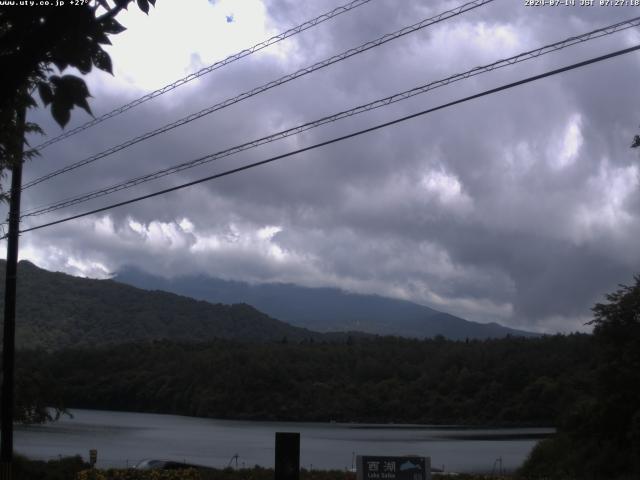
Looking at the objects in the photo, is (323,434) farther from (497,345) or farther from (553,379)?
(497,345)

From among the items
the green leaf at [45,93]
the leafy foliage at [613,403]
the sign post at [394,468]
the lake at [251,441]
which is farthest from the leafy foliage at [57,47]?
the lake at [251,441]

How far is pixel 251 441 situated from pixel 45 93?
234 feet

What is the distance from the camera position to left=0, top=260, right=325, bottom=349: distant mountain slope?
142 meters

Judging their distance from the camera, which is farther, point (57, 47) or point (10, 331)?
point (10, 331)

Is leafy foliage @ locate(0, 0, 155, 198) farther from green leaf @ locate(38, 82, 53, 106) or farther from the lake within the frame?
the lake

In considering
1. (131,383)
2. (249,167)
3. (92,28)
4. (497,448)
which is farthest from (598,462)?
(131,383)

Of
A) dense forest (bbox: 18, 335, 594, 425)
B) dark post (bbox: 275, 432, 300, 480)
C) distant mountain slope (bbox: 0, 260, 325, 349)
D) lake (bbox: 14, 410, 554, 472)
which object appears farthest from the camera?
distant mountain slope (bbox: 0, 260, 325, 349)

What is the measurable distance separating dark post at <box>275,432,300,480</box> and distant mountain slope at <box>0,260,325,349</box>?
114364 mm

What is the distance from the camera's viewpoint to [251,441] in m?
73.6

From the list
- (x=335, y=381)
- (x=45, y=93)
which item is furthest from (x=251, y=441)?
(x=45, y=93)

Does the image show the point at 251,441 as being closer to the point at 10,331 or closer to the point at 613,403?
the point at 613,403

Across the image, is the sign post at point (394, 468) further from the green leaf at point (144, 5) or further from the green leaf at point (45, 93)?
the green leaf at point (45, 93)

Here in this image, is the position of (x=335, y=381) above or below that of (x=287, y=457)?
below

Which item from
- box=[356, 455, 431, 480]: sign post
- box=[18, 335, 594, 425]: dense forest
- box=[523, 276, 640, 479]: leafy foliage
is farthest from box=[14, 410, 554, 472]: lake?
box=[356, 455, 431, 480]: sign post
